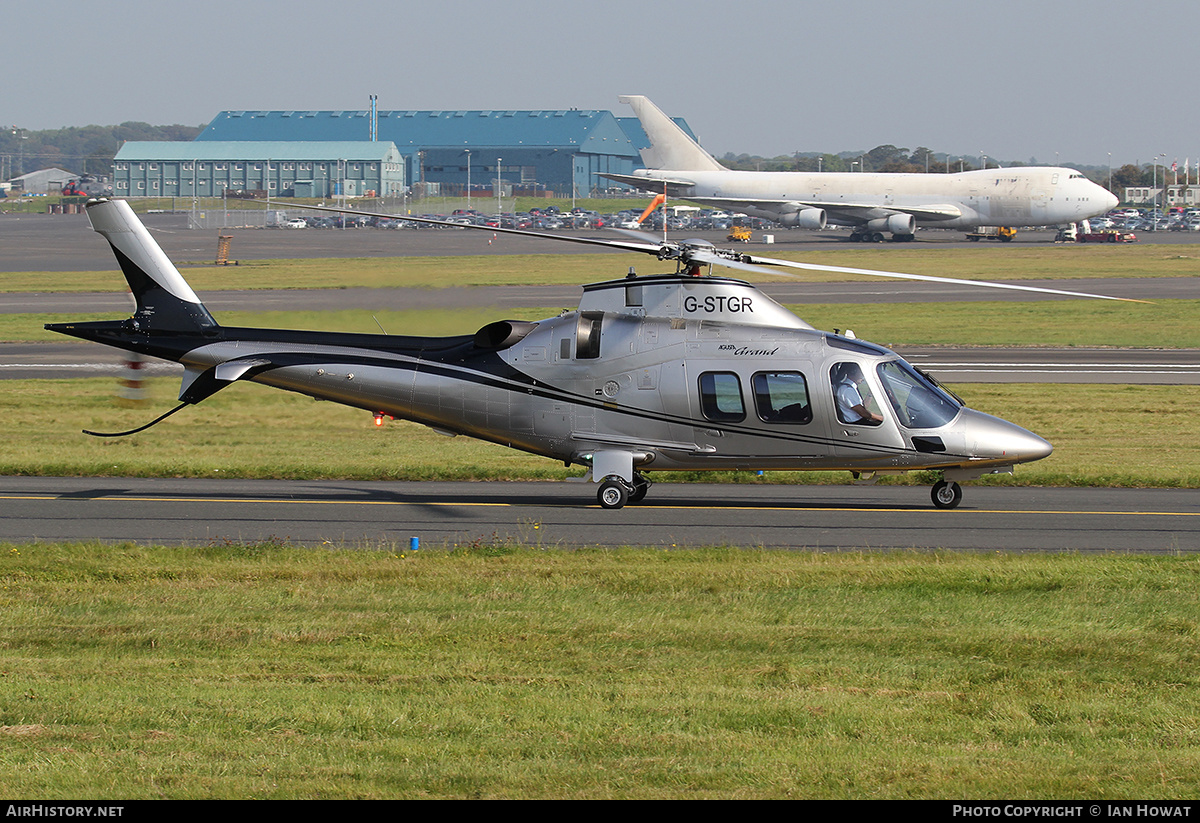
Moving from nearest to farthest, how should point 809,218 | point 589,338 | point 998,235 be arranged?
point 589,338 < point 809,218 < point 998,235

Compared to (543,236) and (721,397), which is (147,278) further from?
(721,397)

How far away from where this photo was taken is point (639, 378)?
659 inches

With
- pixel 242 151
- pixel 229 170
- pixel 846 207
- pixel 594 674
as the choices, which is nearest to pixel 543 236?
pixel 594 674

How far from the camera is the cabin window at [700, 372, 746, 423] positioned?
1642 centimetres

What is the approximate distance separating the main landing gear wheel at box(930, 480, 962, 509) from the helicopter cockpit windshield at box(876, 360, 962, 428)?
1093 millimetres

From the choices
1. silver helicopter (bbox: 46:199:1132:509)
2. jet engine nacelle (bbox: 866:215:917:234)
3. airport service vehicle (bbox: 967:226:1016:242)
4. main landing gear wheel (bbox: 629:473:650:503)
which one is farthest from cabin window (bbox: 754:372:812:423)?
airport service vehicle (bbox: 967:226:1016:242)

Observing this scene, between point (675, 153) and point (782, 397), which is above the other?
point (675, 153)

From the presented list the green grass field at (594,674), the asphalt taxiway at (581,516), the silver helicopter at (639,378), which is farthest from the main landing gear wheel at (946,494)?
the green grass field at (594,674)

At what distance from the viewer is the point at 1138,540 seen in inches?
583

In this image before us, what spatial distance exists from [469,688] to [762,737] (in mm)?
2250

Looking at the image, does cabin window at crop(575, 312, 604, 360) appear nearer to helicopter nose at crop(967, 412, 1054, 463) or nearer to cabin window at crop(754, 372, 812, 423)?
cabin window at crop(754, 372, 812, 423)

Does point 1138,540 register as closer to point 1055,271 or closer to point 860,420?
point 860,420

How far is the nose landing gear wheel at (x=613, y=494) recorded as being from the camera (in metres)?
16.8

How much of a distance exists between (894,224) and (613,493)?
74.9m
